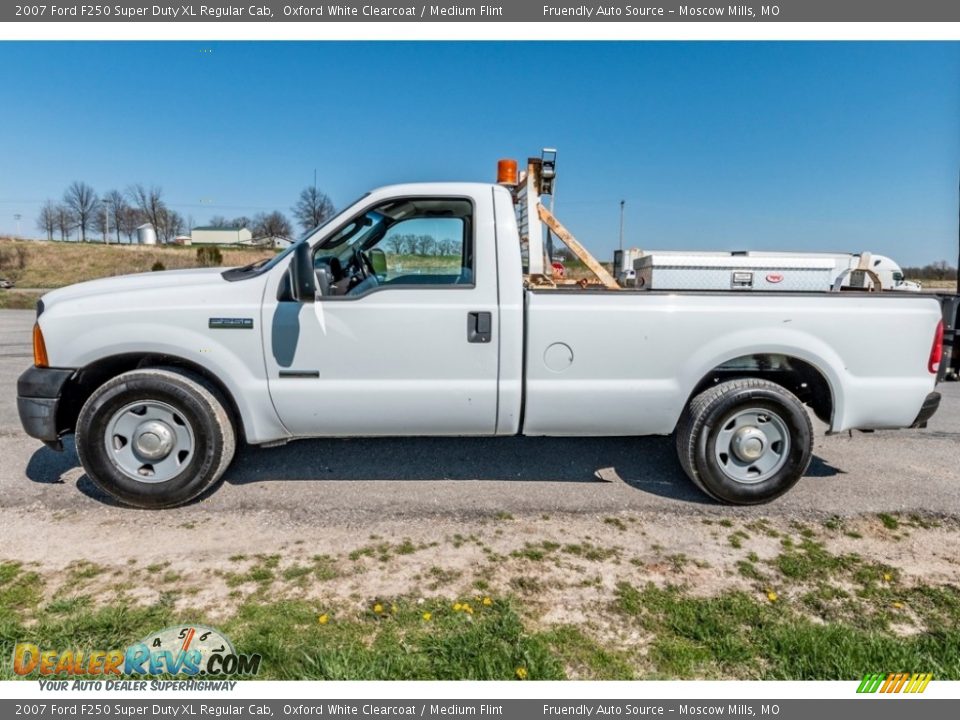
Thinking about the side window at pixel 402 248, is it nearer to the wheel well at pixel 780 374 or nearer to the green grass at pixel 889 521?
the wheel well at pixel 780 374

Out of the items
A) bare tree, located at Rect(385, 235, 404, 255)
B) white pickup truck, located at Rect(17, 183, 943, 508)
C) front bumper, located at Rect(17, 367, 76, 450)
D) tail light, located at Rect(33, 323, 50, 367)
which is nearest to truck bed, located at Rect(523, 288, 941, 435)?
white pickup truck, located at Rect(17, 183, 943, 508)

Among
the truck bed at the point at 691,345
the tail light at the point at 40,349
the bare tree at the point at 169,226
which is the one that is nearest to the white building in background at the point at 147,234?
the bare tree at the point at 169,226

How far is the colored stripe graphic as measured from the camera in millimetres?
2119

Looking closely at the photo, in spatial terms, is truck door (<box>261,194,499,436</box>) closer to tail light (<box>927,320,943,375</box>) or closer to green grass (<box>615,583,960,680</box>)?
green grass (<box>615,583,960,680</box>)

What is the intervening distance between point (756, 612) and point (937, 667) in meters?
0.65

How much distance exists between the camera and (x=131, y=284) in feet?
11.8

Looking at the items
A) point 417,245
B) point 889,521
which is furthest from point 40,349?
point 889,521

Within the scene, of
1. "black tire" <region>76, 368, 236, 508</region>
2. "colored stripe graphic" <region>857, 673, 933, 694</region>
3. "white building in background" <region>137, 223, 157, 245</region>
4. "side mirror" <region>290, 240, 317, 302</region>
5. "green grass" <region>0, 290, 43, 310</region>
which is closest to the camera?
"colored stripe graphic" <region>857, 673, 933, 694</region>

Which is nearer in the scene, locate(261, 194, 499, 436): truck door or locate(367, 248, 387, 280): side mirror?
locate(261, 194, 499, 436): truck door

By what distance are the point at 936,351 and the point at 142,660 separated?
4.79 metres

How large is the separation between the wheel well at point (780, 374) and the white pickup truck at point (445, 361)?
0.03 m

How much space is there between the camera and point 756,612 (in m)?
2.53

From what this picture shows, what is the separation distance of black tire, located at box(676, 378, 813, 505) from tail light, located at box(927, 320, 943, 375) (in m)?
0.89

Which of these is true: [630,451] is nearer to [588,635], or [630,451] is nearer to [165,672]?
[588,635]
